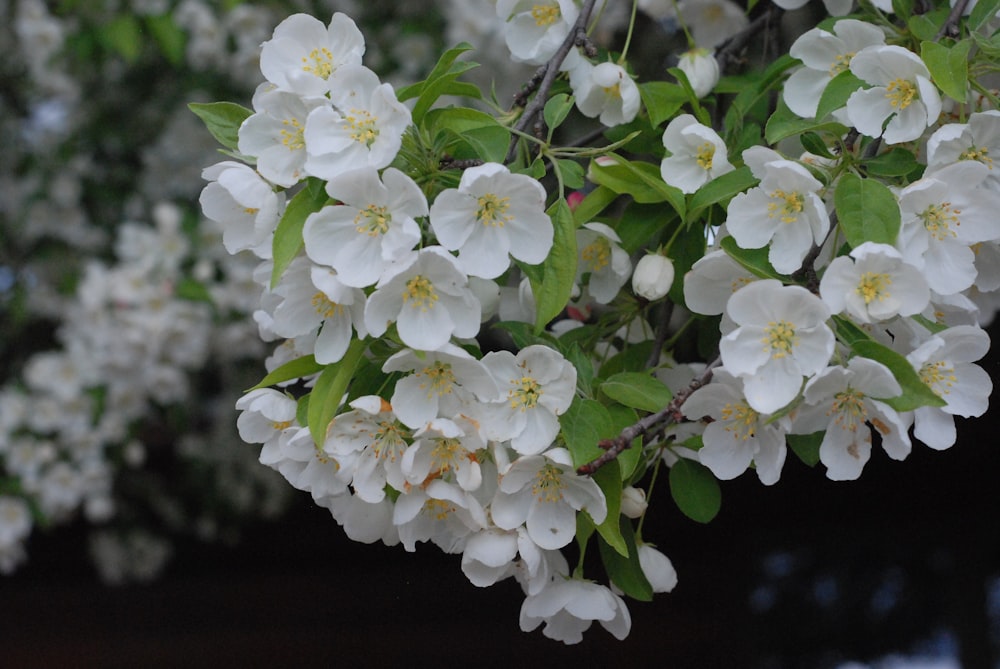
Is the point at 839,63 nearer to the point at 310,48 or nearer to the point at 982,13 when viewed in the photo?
the point at 982,13

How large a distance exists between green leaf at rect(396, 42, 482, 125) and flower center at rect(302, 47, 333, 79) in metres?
0.08

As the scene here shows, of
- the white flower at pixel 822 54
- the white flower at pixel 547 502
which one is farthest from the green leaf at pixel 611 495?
the white flower at pixel 822 54

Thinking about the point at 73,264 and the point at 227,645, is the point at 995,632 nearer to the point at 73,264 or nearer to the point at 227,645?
the point at 227,645

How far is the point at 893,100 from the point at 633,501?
0.46 m

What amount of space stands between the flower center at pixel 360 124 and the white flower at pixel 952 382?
519 millimetres

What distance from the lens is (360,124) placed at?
2.87 feet

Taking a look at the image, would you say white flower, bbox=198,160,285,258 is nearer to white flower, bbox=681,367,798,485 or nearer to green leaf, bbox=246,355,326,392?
green leaf, bbox=246,355,326,392

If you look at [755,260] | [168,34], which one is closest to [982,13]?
[755,260]

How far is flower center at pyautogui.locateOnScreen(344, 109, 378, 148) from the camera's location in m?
0.87

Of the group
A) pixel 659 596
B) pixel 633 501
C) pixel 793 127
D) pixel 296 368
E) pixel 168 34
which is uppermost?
pixel 793 127

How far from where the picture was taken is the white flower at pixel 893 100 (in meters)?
0.94

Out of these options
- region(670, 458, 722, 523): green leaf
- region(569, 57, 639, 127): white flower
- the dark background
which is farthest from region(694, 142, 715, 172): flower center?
the dark background

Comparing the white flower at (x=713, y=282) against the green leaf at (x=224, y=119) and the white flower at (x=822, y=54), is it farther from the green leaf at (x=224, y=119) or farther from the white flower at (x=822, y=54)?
the green leaf at (x=224, y=119)

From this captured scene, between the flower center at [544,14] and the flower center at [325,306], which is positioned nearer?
the flower center at [325,306]
